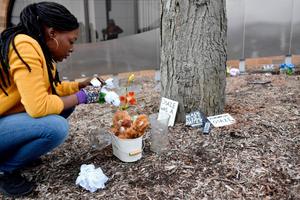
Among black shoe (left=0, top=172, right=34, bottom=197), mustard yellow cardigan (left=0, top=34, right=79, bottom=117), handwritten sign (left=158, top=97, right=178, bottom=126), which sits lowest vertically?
black shoe (left=0, top=172, right=34, bottom=197)

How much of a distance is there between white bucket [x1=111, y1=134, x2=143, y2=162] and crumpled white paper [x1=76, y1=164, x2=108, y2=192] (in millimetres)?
216

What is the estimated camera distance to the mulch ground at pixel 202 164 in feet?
6.21

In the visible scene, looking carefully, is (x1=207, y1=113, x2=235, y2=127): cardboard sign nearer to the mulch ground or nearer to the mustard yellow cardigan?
the mulch ground

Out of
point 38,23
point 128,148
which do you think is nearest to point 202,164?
point 128,148

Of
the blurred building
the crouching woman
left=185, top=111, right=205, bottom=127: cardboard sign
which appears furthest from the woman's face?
the blurred building

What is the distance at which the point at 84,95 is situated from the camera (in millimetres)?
2033

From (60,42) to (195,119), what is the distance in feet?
3.78

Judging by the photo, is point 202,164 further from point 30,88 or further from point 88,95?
point 30,88

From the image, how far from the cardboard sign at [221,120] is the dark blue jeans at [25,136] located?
111 cm

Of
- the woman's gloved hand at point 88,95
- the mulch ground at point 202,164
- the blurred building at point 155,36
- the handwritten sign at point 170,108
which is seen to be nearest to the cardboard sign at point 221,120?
the mulch ground at point 202,164

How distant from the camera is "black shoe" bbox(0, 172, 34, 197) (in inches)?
75.4

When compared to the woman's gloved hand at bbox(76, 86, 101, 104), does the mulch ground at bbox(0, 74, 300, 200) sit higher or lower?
lower

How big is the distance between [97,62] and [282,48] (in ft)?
8.72

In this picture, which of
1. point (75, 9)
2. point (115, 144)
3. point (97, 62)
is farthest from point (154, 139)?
point (75, 9)
